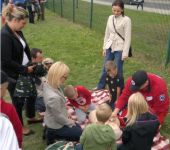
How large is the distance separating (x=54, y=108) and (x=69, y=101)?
123 cm

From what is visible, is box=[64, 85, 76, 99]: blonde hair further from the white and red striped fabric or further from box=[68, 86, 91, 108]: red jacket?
the white and red striped fabric

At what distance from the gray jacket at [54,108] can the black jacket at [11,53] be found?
1.53 feet

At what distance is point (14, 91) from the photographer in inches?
183

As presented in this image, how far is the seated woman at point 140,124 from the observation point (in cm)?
373

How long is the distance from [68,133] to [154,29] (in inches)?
365

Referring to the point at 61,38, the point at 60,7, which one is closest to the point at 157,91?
the point at 61,38

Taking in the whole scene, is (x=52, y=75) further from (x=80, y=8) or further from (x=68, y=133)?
(x=80, y=8)

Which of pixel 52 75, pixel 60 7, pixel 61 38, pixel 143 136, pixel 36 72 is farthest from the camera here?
pixel 60 7

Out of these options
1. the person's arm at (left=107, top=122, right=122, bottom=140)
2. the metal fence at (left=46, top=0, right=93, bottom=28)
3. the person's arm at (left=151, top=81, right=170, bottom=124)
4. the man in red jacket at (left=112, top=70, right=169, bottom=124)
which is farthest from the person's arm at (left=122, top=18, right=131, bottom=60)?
the metal fence at (left=46, top=0, right=93, bottom=28)

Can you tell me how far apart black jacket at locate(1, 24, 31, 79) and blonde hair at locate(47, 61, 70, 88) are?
0.46 metres

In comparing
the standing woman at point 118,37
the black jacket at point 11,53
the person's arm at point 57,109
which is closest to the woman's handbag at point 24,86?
the black jacket at point 11,53

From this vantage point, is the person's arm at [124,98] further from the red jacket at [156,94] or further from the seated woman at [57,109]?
the seated woman at [57,109]

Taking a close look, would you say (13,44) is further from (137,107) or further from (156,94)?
(156,94)

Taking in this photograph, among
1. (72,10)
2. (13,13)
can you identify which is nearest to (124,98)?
(13,13)
